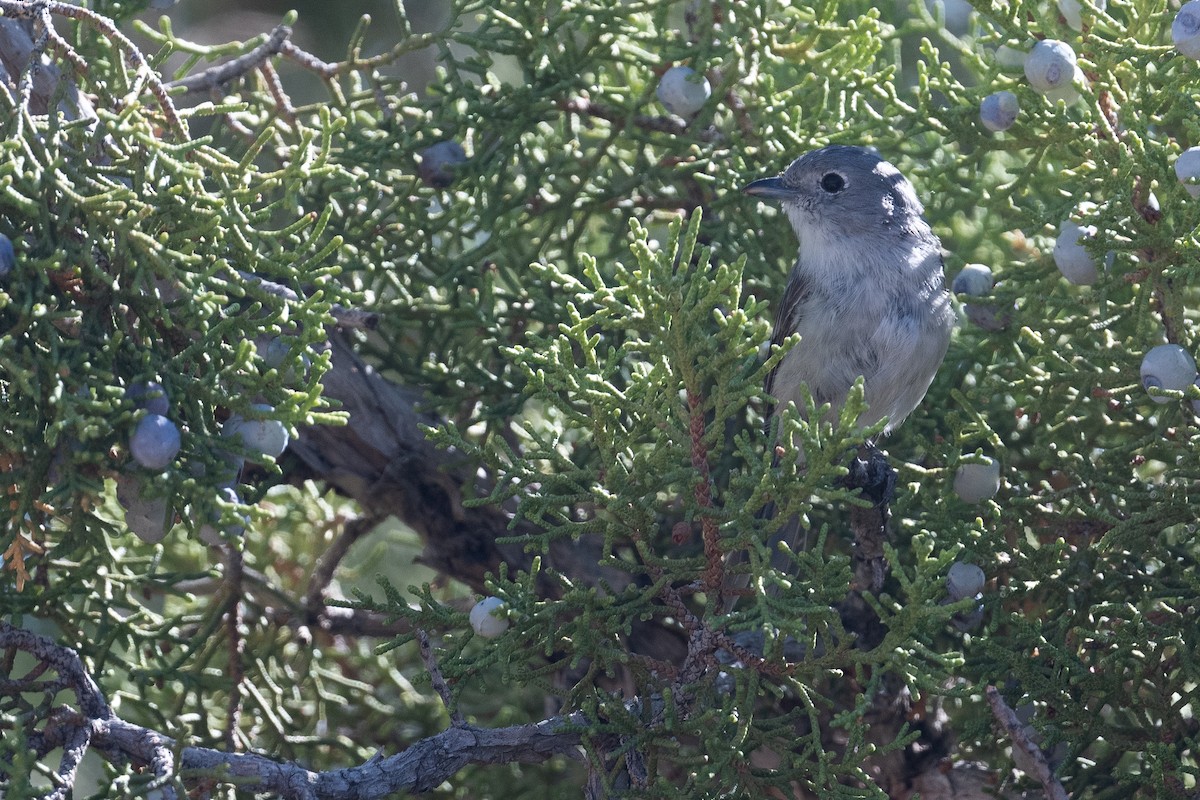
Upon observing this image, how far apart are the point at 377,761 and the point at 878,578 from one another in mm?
1425

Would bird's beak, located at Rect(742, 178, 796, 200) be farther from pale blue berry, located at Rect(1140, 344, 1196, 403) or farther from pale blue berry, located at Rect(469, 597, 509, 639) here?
pale blue berry, located at Rect(469, 597, 509, 639)

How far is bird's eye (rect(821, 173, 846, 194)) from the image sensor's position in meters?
3.82

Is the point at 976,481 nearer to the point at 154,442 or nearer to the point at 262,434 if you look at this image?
the point at 262,434

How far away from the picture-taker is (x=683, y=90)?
10.9 feet

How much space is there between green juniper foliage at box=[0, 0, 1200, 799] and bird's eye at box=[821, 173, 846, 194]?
23cm

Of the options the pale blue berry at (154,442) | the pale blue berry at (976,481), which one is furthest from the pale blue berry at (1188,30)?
the pale blue berry at (154,442)

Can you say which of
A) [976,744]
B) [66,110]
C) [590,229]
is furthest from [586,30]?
[976,744]

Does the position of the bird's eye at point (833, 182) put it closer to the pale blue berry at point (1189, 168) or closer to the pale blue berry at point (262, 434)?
the pale blue berry at point (1189, 168)

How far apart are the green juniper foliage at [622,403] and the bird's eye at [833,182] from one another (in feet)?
0.76

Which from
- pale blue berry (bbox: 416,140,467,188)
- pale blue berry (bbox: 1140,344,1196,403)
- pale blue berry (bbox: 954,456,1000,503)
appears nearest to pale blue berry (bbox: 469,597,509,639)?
pale blue berry (bbox: 954,456,1000,503)

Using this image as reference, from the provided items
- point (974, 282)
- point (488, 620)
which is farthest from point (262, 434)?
point (974, 282)

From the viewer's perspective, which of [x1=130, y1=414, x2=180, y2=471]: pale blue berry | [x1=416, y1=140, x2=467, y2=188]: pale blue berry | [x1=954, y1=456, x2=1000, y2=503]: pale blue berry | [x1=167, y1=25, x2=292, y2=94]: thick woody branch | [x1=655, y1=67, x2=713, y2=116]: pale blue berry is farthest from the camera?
[x1=416, y1=140, x2=467, y2=188]: pale blue berry

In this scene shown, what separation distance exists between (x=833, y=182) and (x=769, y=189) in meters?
0.52

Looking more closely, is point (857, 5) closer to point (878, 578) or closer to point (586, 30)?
point (586, 30)
